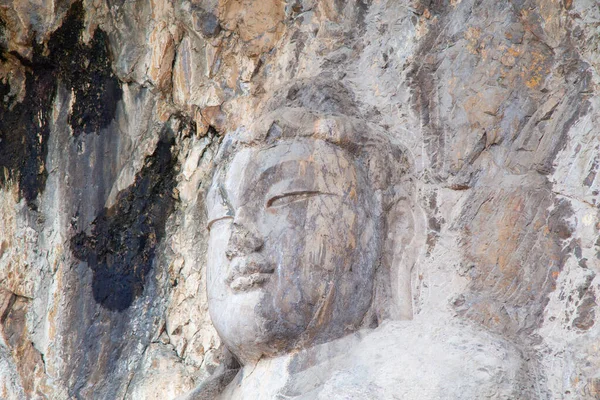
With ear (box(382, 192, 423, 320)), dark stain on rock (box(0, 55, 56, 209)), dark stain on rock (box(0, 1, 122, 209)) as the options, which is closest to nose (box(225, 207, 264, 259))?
ear (box(382, 192, 423, 320))

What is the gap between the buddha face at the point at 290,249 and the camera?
342 cm

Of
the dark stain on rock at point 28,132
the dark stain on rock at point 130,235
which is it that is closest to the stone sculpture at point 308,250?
the dark stain on rock at point 130,235

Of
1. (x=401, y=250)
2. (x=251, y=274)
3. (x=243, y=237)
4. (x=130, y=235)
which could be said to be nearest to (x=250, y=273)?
(x=251, y=274)

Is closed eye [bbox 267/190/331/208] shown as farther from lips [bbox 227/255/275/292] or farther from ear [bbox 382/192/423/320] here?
ear [bbox 382/192/423/320]

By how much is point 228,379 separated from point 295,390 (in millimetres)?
453

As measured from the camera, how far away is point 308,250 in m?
3.46

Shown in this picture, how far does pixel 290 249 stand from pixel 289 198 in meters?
0.18

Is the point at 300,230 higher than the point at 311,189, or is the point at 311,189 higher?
the point at 311,189

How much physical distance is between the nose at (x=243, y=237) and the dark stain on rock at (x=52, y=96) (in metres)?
1.19

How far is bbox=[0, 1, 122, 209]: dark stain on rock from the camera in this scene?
4.46 meters

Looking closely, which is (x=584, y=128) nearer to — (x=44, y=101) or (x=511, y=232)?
(x=511, y=232)

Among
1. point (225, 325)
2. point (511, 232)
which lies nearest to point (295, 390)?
point (225, 325)

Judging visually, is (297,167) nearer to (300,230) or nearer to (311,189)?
(311,189)

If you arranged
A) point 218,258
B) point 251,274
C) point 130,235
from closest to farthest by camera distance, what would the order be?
point 251,274 < point 218,258 < point 130,235
